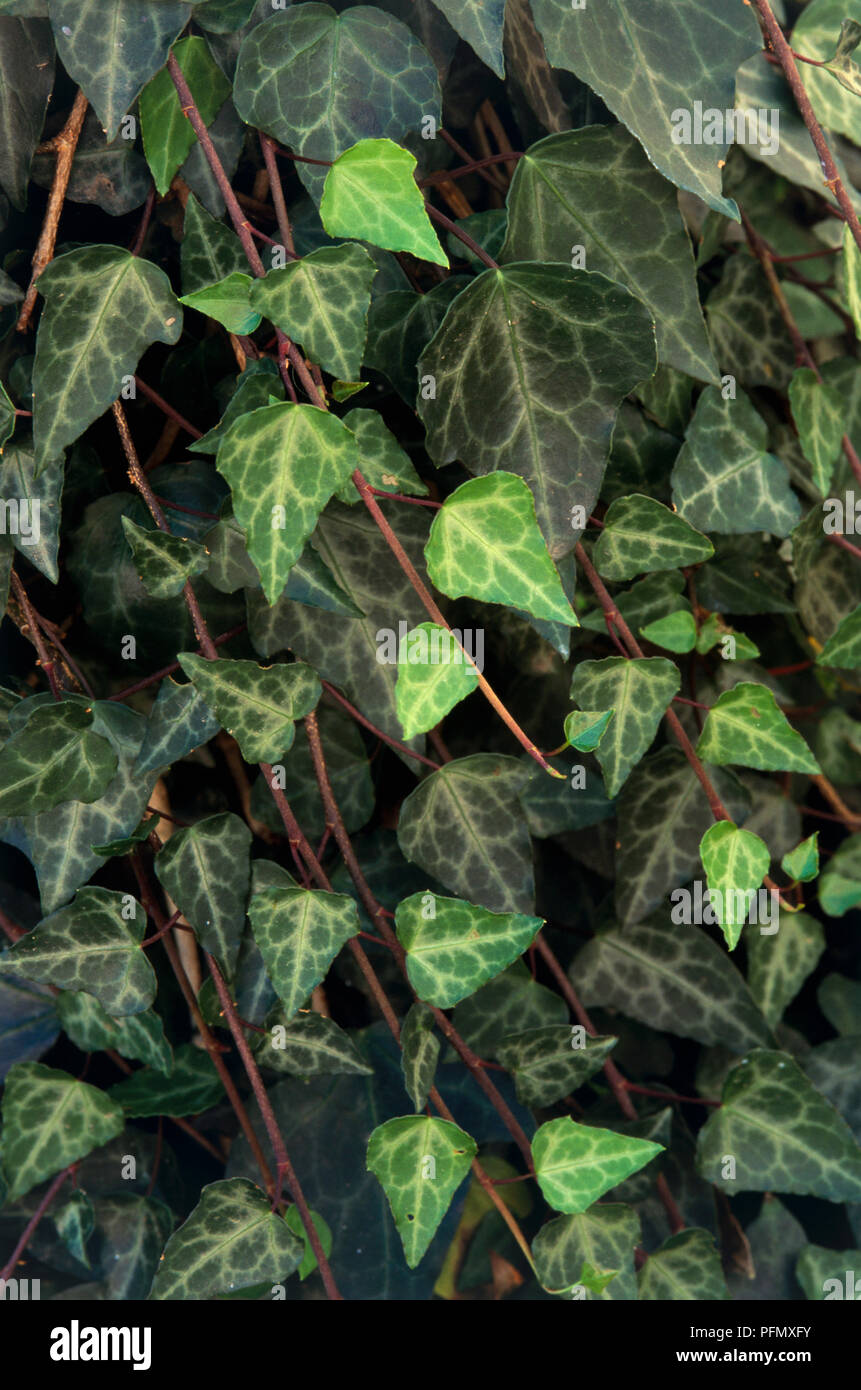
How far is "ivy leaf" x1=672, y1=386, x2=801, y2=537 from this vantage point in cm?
73

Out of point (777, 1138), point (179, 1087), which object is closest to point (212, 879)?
point (179, 1087)

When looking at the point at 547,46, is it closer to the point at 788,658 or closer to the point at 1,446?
the point at 1,446

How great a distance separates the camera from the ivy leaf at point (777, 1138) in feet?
2.45

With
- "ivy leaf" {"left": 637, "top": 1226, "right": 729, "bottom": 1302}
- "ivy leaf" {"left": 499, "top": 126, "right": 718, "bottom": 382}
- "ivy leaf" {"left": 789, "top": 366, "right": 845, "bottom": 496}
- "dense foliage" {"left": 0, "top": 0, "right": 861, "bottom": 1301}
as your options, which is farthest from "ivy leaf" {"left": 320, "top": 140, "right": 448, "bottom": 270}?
"ivy leaf" {"left": 637, "top": 1226, "right": 729, "bottom": 1302}

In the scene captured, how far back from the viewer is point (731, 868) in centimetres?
67

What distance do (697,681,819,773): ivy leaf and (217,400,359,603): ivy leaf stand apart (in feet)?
1.00

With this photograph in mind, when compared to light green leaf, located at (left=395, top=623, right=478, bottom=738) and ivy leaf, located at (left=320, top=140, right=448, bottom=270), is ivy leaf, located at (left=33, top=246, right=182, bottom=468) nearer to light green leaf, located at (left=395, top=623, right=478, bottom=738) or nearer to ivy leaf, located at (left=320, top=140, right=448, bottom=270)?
ivy leaf, located at (left=320, top=140, right=448, bottom=270)

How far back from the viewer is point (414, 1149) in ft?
2.08

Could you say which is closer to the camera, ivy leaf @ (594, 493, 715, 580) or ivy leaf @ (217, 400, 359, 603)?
ivy leaf @ (217, 400, 359, 603)

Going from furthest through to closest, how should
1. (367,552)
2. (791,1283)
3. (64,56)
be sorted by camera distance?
(791,1283) → (367,552) → (64,56)

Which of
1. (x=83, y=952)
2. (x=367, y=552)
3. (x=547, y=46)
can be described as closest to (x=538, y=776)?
(x=367, y=552)

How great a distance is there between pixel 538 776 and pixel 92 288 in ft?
1.37

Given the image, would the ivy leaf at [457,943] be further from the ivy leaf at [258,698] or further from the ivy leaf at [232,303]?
the ivy leaf at [232,303]

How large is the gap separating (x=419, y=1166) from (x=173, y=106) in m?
0.63
